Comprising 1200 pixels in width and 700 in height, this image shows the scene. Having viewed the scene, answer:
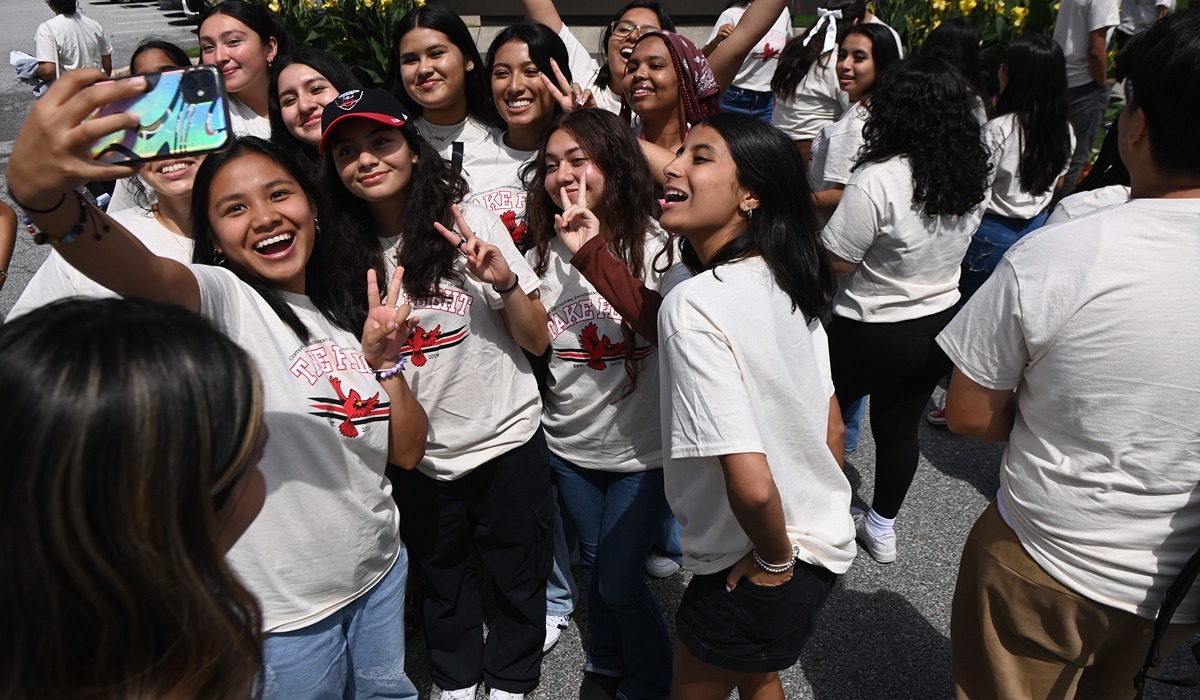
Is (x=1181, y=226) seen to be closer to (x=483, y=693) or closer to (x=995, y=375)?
(x=995, y=375)

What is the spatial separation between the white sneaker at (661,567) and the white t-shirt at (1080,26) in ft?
13.8

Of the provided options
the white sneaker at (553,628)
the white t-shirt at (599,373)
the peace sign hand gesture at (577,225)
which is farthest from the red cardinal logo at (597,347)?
the white sneaker at (553,628)

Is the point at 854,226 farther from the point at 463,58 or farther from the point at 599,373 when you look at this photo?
the point at 463,58

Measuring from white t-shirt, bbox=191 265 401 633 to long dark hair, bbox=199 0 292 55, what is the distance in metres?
1.90

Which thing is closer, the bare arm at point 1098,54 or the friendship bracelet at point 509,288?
the friendship bracelet at point 509,288

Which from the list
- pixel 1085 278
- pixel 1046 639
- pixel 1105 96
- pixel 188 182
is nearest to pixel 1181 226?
pixel 1085 278

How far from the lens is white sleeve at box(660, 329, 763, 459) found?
158 centimetres

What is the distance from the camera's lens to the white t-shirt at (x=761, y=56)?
5473 mm

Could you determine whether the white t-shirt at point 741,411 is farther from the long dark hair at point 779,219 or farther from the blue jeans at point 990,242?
the blue jeans at point 990,242

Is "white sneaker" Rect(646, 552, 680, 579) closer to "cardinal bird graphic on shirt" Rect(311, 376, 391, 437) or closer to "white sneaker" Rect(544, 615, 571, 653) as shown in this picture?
"white sneaker" Rect(544, 615, 571, 653)

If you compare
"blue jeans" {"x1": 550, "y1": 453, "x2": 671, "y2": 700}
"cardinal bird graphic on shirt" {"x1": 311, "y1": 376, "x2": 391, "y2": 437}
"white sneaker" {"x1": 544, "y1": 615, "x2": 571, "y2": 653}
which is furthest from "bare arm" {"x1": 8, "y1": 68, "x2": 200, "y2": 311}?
"white sneaker" {"x1": 544, "y1": 615, "x2": 571, "y2": 653}

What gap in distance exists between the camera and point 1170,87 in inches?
56.2

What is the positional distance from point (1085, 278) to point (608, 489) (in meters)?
1.39

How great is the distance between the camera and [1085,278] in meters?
1.51
